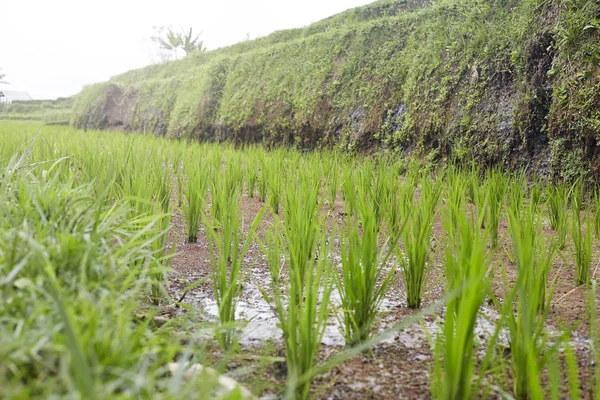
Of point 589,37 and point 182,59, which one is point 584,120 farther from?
point 182,59

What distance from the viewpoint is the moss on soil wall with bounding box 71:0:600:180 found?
2.87 meters

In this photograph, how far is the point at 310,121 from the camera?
5.62 metres

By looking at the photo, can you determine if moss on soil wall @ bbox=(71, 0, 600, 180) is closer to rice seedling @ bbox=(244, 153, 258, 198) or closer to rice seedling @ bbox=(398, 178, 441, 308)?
rice seedling @ bbox=(244, 153, 258, 198)

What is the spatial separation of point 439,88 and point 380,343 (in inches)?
134

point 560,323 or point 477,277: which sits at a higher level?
point 477,277

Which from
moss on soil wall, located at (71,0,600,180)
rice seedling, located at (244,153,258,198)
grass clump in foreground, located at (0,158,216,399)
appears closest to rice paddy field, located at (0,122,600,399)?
grass clump in foreground, located at (0,158,216,399)

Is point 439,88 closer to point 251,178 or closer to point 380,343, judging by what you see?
point 251,178

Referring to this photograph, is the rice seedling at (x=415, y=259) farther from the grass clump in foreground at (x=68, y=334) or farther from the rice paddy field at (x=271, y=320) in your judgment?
the grass clump in foreground at (x=68, y=334)

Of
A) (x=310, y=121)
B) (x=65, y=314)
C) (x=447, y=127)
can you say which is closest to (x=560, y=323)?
(x=65, y=314)

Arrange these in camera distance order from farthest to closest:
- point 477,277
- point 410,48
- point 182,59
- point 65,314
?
point 182,59
point 410,48
point 477,277
point 65,314

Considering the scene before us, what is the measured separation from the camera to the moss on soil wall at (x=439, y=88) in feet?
9.42

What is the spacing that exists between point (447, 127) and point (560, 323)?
2.85 metres

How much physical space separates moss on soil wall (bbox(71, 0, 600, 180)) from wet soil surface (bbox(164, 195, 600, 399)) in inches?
66.2

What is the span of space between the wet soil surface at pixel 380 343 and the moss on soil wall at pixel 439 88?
168 cm
